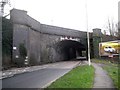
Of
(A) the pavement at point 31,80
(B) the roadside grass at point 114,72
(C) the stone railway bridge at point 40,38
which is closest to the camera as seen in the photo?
(B) the roadside grass at point 114,72

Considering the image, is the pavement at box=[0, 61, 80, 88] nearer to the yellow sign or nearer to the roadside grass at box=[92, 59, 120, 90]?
the roadside grass at box=[92, 59, 120, 90]

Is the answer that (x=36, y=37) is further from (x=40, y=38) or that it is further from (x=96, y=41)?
(x=96, y=41)

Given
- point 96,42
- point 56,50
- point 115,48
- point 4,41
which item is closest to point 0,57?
point 4,41

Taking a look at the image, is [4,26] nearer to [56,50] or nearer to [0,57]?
[0,57]

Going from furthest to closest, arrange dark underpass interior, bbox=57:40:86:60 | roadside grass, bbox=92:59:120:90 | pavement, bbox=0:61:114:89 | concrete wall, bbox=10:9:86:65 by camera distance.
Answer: dark underpass interior, bbox=57:40:86:60, concrete wall, bbox=10:9:86:65, pavement, bbox=0:61:114:89, roadside grass, bbox=92:59:120:90

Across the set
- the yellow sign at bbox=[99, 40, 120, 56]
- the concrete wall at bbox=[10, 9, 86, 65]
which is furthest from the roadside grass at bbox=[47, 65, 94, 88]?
the yellow sign at bbox=[99, 40, 120, 56]

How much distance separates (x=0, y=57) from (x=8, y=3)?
26.1 feet

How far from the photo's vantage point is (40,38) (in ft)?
190

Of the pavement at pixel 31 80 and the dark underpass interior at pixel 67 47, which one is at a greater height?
the dark underpass interior at pixel 67 47

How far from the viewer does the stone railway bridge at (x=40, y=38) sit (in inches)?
1752

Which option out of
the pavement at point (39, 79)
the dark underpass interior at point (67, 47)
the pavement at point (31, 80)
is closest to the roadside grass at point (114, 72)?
the pavement at point (39, 79)

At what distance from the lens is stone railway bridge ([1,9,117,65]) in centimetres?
4450

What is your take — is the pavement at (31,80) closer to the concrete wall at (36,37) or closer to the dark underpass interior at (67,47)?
the concrete wall at (36,37)

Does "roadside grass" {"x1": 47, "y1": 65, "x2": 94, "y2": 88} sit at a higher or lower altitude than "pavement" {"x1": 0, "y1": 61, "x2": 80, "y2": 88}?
higher
